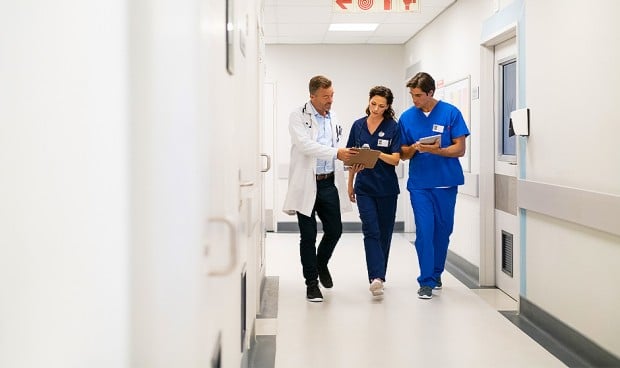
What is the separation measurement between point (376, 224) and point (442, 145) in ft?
2.55

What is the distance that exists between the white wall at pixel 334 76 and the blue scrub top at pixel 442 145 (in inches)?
154

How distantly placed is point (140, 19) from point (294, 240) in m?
7.05

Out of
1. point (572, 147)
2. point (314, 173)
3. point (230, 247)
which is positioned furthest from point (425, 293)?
point (230, 247)

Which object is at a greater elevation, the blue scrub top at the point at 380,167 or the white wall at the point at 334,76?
the white wall at the point at 334,76

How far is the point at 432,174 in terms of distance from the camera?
4629 mm

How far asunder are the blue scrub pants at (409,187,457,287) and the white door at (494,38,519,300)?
1.51 feet

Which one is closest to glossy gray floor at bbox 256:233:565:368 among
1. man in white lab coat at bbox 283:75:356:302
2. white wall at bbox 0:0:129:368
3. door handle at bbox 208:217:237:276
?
man in white lab coat at bbox 283:75:356:302

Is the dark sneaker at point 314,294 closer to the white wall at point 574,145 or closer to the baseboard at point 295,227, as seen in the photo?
the white wall at point 574,145

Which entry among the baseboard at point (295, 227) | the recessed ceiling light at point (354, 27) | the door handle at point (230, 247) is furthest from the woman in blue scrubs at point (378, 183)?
the baseboard at point (295, 227)

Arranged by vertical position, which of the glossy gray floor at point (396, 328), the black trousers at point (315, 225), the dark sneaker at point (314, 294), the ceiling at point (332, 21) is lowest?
the glossy gray floor at point (396, 328)

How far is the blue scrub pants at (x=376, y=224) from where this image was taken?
456 cm

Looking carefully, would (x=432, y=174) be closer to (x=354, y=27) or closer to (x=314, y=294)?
(x=314, y=294)

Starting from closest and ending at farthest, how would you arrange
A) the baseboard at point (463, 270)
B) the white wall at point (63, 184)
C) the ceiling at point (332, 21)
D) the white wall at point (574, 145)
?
1. the white wall at point (63, 184)
2. the white wall at point (574, 145)
3. the baseboard at point (463, 270)
4. the ceiling at point (332, 21)

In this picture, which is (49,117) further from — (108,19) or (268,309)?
(268,309)
